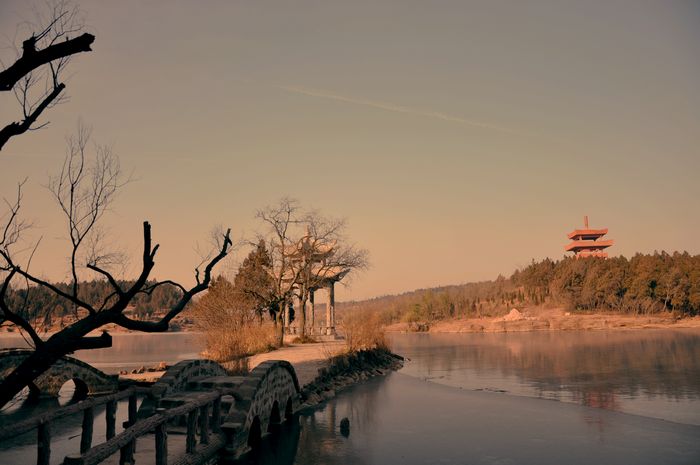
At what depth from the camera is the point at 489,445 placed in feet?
45.0

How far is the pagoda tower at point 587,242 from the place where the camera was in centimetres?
12675

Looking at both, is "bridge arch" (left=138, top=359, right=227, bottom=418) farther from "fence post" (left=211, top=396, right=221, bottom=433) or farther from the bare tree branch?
the bare tree branch

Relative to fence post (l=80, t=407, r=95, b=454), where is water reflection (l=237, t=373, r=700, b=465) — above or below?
below

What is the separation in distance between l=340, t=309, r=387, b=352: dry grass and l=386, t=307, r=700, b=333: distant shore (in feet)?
174

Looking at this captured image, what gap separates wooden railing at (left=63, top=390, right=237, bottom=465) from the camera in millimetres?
6934

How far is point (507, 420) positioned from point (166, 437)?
11060 millimetres

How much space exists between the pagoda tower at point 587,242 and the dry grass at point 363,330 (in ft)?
333

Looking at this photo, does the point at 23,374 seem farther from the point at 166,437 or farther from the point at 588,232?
the point at 588,232

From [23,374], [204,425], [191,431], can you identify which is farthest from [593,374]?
[23,374]

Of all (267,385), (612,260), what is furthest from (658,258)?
(267,385)

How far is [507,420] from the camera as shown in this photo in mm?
16609

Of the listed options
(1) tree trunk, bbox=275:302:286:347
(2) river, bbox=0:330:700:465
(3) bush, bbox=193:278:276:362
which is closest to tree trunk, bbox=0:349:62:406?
(2) river, bbox=0:330:700:465

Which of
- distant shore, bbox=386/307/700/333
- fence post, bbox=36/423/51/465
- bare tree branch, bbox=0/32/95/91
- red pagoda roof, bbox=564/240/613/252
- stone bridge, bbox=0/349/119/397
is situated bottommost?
distant shore, bbox=386/307/700/333

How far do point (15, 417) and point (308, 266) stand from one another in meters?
26.0
